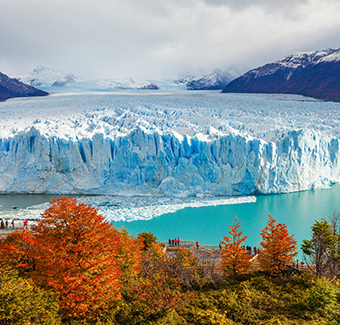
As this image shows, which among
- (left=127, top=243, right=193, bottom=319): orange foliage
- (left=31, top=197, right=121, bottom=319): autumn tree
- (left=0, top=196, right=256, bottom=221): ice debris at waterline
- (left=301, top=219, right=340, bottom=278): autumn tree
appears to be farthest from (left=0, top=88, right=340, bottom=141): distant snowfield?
(left=31, top=197, right=121, bottom=319): autumn tree

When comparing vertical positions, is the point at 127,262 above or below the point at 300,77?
below

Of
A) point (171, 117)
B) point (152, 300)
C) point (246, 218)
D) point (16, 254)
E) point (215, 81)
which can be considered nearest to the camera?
point (152, 300)

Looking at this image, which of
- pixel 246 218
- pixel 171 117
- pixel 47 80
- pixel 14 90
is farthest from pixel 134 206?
pixel 47 80

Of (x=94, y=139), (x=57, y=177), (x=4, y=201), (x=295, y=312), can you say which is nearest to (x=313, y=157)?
(x=94, y=139)

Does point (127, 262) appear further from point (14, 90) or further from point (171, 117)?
point (14, 90)

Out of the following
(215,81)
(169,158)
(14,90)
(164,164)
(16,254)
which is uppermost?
(215,81)

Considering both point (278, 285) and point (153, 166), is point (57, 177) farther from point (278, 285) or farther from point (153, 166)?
point (278, 285)

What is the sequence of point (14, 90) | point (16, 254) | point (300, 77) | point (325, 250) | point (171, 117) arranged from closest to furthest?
point (16, 254) → point (325, 250) → point (171, 117) → point (14, 90) → point (300, 77)
